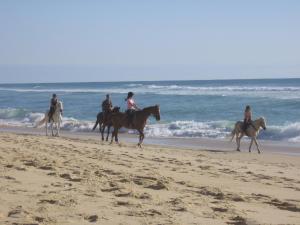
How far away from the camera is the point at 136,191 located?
817 centimetres

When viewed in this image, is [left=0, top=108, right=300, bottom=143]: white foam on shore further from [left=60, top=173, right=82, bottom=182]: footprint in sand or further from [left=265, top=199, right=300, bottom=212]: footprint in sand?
[left=60, top=173, right=82, bottom=182]: footprint in sand

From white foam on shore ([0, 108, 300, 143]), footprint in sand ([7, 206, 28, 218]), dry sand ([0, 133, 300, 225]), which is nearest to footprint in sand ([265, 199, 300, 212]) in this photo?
dry sand ([0, 133, 300, 225])

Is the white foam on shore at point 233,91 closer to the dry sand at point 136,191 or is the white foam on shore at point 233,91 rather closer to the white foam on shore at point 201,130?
the white foam on shore at point 201,130

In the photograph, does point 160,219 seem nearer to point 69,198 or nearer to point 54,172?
point 69,198

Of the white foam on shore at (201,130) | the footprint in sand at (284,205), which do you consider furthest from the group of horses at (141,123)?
the footprint in sand at (284,205)

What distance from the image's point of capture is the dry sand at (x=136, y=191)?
258 inches

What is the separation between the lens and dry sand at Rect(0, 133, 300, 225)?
6.56m

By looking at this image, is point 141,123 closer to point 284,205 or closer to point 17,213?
point 284,205

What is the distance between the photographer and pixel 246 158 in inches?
669

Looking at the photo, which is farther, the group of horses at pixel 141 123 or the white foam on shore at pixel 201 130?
the white foam on shore at pixel 201 130

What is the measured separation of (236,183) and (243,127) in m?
10.5

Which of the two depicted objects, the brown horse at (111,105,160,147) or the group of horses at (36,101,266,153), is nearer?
the brown horse at (111,105,160,147)

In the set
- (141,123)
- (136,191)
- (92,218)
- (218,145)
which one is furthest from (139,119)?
(92,218)

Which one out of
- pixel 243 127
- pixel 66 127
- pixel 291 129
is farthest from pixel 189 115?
pixel 243 127
